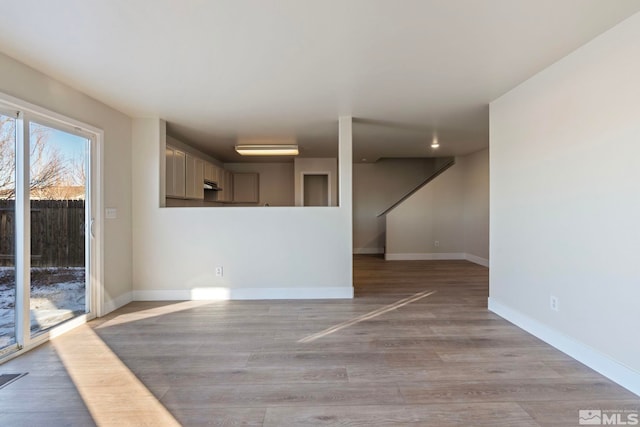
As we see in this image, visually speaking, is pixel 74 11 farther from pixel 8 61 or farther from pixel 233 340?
pixel 233 340

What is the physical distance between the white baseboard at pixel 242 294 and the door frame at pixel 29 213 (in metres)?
0.66

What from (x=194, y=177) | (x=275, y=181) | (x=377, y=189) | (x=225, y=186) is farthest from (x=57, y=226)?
(x=377, y=189)

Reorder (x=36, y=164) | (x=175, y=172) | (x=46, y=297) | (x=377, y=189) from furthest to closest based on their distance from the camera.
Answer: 1. (x=377, y=189)
2. (x=175, y=172)
3. (x=46, y=297)
4. (x=36, y=164)

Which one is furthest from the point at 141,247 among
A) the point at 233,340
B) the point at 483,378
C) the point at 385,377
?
the point at 483,378

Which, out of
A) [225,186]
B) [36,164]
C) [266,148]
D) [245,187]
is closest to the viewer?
[36,164]

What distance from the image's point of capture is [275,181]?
7.87m

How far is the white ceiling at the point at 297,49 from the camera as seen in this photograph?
1781mm

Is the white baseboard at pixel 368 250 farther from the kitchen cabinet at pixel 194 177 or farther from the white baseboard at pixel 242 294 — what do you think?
the kitchen cabinet at pixel 194 177

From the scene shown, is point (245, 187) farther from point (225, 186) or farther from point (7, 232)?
point (7, 232)

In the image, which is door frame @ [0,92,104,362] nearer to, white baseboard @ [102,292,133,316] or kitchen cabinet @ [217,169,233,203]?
white baseboard @ [102,292,133,316]

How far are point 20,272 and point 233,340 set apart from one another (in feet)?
5.99

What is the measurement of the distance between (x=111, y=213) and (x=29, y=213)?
1.02 meters

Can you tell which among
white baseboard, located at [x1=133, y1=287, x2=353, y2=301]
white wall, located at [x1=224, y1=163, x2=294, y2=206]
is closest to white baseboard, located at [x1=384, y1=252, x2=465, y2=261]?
white wall, located at [x1=224, y1=163, x2=294, y2=206]

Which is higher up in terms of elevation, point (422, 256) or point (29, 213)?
point (29, 213)
